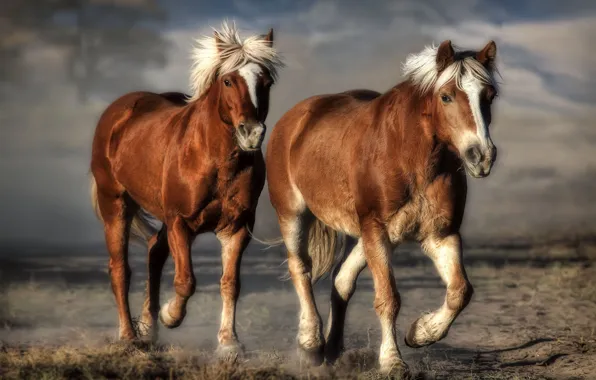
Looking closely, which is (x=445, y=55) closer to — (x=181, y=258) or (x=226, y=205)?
(x=226, y=205)

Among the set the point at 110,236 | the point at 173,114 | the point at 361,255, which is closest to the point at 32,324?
the point at 110,236

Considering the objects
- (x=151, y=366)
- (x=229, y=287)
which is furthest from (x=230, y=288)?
(x=151, y=366)

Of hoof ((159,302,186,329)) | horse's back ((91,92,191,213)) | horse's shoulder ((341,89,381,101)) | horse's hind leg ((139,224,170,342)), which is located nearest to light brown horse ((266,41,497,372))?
horse's shoulder ((341,89,381,101))

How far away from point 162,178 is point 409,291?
7437 mm

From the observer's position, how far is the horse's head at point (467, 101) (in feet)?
26.1

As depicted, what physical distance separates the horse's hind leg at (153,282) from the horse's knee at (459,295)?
10.7 ft

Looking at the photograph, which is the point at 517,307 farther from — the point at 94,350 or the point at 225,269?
the point at 94,350

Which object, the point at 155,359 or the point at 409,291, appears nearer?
the point at 155,359

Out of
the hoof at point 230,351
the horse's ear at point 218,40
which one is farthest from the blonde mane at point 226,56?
the hoof at point 230,351

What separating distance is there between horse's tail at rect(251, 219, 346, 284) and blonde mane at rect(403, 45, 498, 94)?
216 centimetres

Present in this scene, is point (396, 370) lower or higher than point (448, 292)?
lower

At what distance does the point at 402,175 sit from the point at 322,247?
2007 millimetres

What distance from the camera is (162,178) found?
981 cm

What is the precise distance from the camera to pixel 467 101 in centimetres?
809
